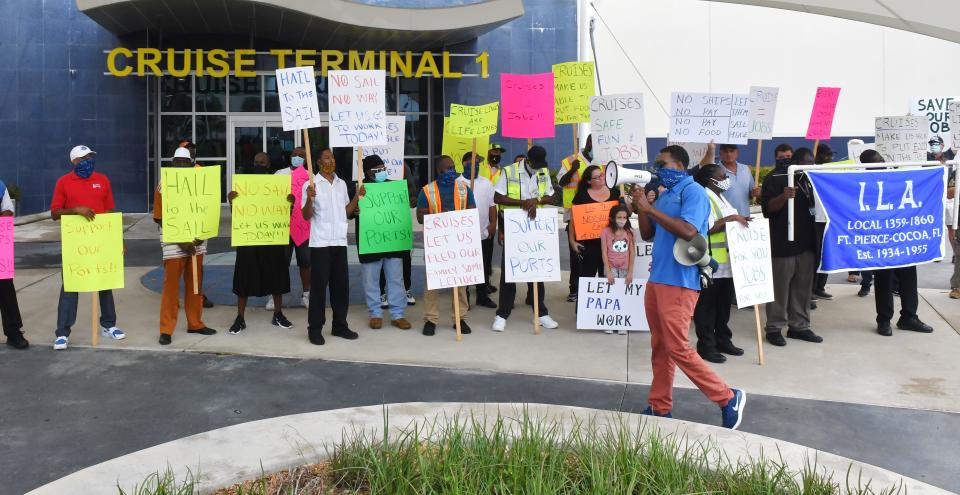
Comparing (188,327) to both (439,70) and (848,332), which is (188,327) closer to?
(848,332)

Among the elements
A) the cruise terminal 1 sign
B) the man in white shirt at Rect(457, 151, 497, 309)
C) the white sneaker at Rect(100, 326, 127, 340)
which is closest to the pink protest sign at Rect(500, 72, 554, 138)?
the man in white shirt at Rect(457, 151, 497, 309)

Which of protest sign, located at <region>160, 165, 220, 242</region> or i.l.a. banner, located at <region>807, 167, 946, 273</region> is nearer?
protest sign, located at <region>160, 165, 220, 242</region>

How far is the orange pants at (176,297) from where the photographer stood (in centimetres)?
834

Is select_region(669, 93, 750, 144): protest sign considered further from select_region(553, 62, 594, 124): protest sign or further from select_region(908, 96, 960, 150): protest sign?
select_region(908, 96, 960, 150): protest sign

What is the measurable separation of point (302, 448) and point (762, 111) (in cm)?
816

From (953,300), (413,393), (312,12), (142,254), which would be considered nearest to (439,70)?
(312,12)

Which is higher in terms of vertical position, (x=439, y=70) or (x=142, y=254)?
(x=439, y=70)

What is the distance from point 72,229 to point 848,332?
7.55m

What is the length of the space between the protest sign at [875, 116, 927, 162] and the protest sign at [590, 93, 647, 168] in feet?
11.4

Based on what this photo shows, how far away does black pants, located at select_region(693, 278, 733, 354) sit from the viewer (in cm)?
788

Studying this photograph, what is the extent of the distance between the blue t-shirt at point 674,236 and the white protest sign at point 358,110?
356 centimetres

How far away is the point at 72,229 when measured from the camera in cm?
805

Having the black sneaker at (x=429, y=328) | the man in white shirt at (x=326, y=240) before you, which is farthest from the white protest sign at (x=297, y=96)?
the black sneaker at (x=429, y=328)

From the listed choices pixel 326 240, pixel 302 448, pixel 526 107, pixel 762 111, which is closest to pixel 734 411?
pixel 302 448
